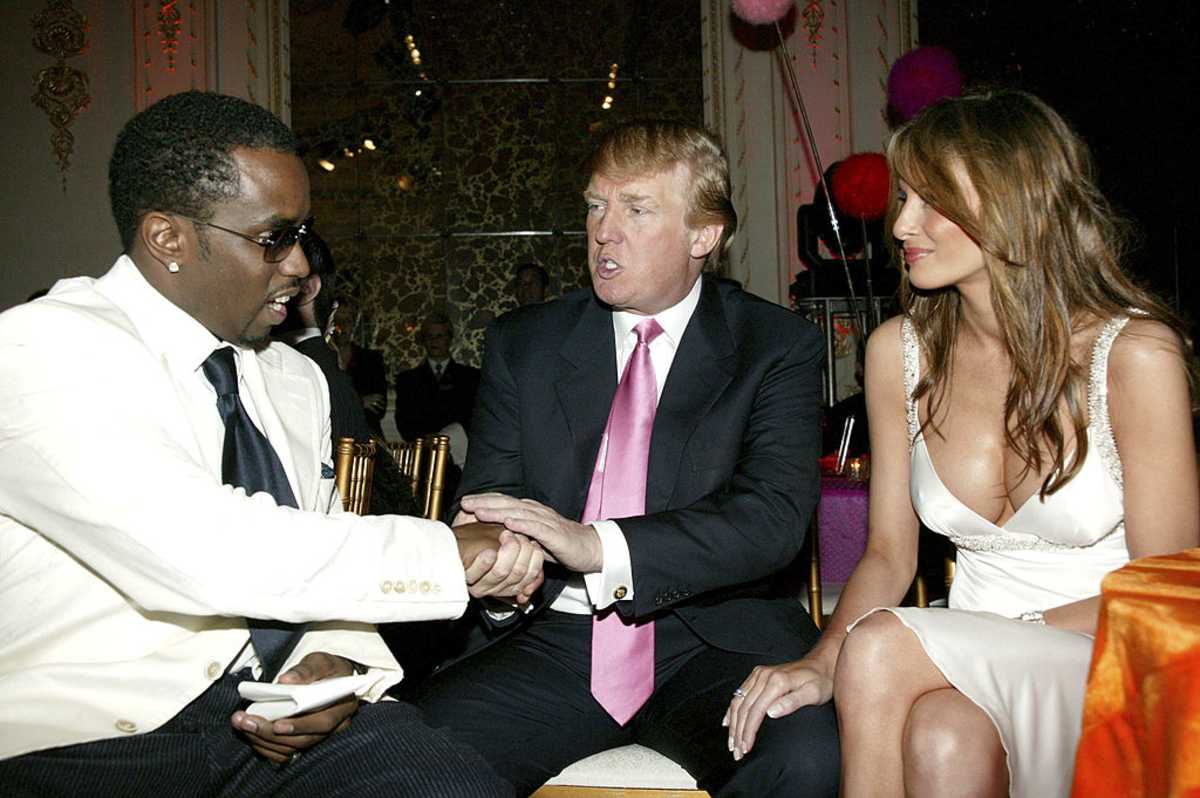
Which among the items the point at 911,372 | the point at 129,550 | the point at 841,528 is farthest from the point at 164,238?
the point at 841,528

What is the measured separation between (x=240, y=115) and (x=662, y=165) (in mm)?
970

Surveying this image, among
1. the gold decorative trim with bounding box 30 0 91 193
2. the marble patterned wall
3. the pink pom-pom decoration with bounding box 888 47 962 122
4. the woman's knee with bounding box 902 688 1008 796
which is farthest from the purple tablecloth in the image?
the gold decorative trim with bounding box 30 0 91 193

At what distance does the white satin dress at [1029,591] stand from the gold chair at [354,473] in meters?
1.15

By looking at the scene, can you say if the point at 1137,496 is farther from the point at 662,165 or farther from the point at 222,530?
the point at 222,530

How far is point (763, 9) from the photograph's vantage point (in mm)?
5719

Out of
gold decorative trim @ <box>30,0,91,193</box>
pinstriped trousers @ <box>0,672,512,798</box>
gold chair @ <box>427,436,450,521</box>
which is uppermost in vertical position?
gold decorative trim @ <box>30,0,91,193</box>

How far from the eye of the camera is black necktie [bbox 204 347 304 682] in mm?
1831

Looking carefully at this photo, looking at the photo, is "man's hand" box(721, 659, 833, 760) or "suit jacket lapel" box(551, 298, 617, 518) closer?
"man's hand" box(721, 659, 833, 760)

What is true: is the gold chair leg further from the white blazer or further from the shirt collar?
the white blazer

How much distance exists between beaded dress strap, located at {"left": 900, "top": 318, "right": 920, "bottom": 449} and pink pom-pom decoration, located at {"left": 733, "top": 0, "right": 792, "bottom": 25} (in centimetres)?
369

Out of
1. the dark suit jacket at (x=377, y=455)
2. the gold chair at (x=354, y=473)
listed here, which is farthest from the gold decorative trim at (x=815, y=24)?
the gold chair at (x=354, y=473)

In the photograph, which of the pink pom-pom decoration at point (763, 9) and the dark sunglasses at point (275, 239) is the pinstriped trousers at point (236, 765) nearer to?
the dark sunglasses at point (275, 239)

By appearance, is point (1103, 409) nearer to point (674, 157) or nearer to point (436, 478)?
point (674, 157)

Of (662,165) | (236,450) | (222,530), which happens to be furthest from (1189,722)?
(662,165)
